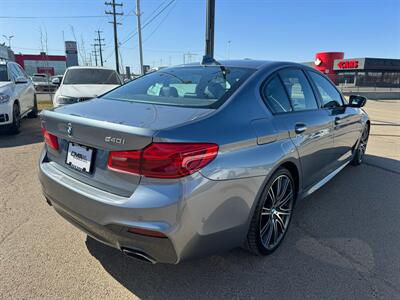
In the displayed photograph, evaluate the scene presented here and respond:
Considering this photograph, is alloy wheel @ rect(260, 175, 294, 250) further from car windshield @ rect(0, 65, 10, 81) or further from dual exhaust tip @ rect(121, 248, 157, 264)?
car windshield @ rect(0, 65, 10, 81)

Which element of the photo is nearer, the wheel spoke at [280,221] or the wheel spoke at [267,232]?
the wheel spoke at [267,232]

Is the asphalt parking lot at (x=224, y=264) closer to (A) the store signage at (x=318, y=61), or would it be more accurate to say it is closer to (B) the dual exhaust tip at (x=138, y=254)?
(B) the dual exhaust tip at (x=138, y=254)

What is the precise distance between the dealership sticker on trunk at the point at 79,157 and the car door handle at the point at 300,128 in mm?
1759

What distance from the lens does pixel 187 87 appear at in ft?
9.39

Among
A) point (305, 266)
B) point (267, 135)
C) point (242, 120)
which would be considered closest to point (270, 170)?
point (267, 135)

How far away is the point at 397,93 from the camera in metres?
32.3

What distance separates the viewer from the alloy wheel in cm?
264

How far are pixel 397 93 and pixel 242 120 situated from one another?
36.7 metres

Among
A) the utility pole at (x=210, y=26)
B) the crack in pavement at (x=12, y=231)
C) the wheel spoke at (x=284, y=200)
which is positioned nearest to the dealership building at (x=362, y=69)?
the utility pole at (x=210, y=26)

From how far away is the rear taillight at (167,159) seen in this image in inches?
70.7

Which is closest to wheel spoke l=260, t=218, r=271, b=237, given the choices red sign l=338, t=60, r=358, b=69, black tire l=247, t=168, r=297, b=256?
black tire l=247, t=168, r=297, b=256

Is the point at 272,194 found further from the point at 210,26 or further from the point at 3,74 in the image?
the point at 210,26

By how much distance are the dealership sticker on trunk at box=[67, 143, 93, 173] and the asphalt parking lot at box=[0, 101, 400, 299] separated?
87cm

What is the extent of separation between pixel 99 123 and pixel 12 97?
20.6ft
